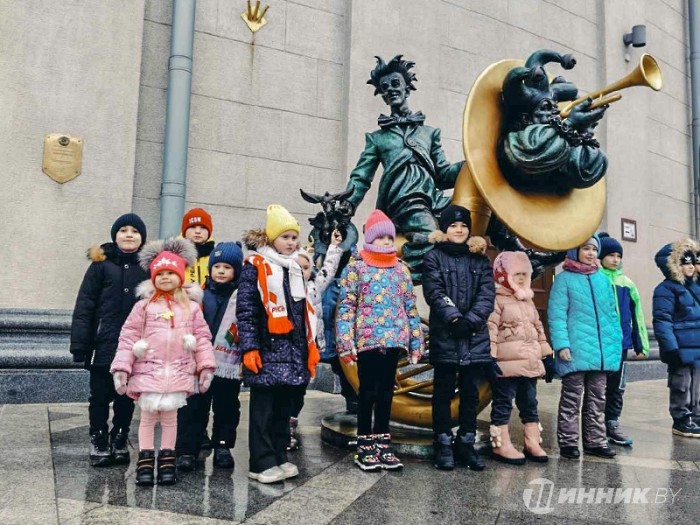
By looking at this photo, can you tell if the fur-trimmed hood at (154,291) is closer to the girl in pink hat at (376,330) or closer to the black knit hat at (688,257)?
the girl in pink hat at (376,330)

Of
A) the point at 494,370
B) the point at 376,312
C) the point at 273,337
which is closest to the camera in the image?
the point at 273,337

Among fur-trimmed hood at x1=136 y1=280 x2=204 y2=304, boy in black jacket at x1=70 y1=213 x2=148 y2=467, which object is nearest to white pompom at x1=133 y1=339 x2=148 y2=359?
fur-trimmed hood at x1=136 y1=280 x2=204 y2=304

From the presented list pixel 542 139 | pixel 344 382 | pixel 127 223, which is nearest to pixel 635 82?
pixel 542 139

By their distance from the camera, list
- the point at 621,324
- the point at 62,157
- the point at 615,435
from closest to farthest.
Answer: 1. the point at 615,435
2. the point at 621,324
3. the point at 62,157

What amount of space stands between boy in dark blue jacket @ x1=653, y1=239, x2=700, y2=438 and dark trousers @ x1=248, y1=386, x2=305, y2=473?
10.4 ft

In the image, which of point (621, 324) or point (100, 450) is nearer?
point (100, 450)

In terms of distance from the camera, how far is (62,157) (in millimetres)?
5914

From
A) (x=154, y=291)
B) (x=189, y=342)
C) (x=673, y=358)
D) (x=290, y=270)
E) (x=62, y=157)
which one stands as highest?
(x=62, y=157)

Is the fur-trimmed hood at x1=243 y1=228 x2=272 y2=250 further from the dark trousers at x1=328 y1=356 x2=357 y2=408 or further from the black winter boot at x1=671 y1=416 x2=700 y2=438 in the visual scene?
the black winter boot at x1=671 y1=416 x2=700 y2=438

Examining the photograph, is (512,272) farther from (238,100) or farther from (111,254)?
(238,100)

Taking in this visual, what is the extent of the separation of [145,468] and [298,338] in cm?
101

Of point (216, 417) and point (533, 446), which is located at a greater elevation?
point (216, 417)

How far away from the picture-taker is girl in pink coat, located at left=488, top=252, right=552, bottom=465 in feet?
12.0

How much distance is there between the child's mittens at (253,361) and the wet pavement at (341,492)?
0.58 meters
